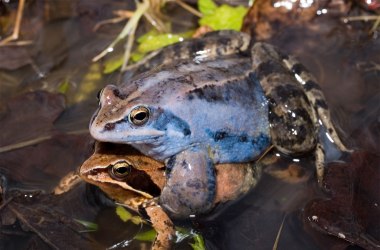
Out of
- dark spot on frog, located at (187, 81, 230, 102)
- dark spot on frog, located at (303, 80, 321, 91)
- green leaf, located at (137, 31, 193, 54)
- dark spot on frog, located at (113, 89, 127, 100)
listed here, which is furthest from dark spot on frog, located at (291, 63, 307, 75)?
dark spot on frog, located at (113, 89, 127, 100)

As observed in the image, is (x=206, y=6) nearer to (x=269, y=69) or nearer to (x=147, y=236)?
(x=269, y=69)

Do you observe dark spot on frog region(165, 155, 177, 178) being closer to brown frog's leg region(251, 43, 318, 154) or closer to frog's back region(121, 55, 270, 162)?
frog's back region(121, 55, 270, 162)

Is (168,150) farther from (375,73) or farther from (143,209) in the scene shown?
(375,73)

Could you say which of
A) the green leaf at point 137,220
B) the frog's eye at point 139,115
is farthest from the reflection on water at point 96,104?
the frog's eye at point 139,115

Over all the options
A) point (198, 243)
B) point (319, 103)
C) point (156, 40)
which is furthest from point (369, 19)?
point (198, 243)

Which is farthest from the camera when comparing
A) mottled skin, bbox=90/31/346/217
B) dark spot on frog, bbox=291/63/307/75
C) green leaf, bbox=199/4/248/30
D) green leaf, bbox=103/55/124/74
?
green leaf, bbox=199/4/248/30

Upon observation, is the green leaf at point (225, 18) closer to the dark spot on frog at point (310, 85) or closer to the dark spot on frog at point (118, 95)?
the dark spot on frog at point (310, 85)
